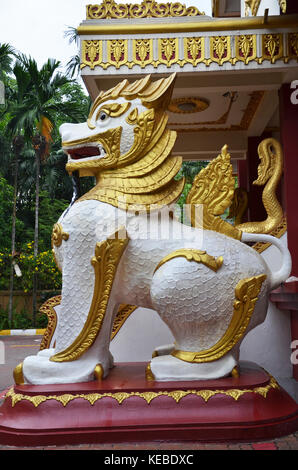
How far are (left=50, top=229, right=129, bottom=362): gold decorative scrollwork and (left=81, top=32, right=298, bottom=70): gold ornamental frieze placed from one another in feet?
7.44

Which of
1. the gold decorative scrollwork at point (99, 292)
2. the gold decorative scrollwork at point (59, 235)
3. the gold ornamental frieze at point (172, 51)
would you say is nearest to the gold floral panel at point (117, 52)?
the gold ornamental frieze at point (172, 51)

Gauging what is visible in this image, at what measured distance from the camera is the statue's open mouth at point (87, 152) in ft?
10.9

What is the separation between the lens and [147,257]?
3098mm

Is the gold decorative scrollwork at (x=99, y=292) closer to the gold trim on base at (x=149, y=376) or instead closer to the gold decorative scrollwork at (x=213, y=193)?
the gold trim on base at (x=149, y=376)

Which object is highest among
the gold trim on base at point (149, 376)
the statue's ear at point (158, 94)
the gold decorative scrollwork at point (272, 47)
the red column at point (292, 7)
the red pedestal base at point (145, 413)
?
the red column at point (292, 7)

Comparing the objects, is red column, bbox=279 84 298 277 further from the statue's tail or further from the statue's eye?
the statue's eye

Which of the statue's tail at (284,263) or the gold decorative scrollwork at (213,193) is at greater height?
the gold decorative scrollwork at (213,193)

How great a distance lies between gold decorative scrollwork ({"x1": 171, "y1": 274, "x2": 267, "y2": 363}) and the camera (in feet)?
9.73

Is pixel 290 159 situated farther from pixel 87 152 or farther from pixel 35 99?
pixel 35 99

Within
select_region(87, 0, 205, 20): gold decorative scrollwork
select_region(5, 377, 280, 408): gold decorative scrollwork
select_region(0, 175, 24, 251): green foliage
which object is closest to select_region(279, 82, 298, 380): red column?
select_region(87, 0, 205, 20): gold decorative scrollwork

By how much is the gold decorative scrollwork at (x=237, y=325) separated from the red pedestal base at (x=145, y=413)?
0.17 m

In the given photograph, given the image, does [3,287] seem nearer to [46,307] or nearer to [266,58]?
[46,307]
